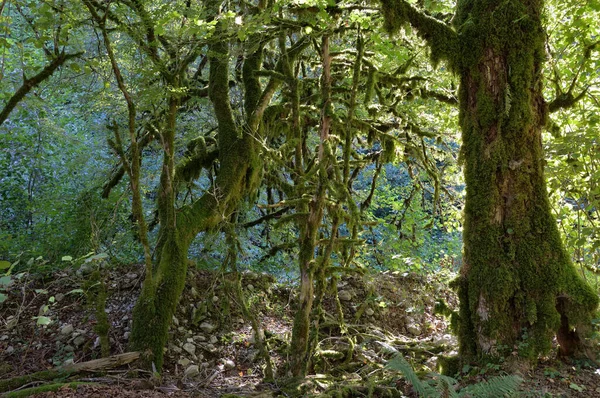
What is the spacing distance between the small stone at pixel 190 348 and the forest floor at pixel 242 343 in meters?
0.01

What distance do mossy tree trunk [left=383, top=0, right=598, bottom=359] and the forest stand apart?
0.6 inches

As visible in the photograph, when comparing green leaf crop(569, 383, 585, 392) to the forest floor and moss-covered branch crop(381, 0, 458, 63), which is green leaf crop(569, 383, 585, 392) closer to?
the forest floor

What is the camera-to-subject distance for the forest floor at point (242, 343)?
3344 millimetres

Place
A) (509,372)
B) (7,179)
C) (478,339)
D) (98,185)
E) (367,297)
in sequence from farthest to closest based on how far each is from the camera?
1. (7,179)
2. (98,185)
3. (367,297)
4. (478,339)
5. (509,372)

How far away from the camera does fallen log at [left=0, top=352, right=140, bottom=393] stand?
11.8ft

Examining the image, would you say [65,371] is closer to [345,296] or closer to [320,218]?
[320,218]

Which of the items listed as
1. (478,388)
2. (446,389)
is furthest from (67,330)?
(478,388)

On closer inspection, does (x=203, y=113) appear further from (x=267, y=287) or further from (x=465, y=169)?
(x=465, y=169)

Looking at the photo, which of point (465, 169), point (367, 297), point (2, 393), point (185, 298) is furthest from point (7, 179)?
point (465, 169)

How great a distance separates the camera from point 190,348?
532cm

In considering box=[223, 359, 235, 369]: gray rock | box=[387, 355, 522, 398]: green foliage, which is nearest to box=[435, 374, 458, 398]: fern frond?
box=[387, 355, 522, 398]: green foliage

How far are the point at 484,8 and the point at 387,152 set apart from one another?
257 cm

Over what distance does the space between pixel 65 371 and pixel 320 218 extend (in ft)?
8.68

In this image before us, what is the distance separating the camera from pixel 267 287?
7.23m
